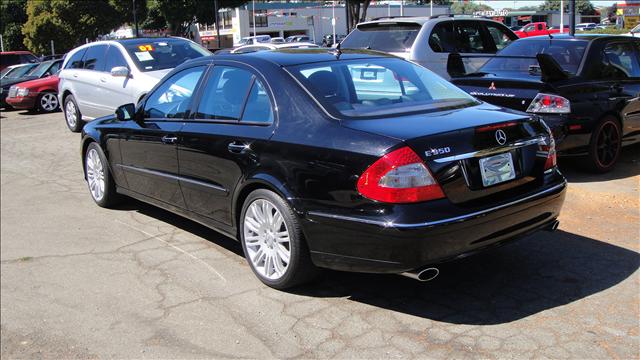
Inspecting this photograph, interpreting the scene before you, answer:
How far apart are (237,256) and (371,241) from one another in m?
1.73

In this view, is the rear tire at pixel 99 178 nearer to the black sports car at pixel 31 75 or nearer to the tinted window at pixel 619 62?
the tinted window at pixel 619 62

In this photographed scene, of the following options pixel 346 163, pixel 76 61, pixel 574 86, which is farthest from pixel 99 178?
pixel 76 61

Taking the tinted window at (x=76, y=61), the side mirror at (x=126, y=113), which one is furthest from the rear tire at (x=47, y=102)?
the side mirror at (x=126, y=113)

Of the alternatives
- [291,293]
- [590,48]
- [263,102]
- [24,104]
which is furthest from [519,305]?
[24,104]

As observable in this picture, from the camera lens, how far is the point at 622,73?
7.19 meters

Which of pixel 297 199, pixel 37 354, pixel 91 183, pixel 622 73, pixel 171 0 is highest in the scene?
pixel 171 0

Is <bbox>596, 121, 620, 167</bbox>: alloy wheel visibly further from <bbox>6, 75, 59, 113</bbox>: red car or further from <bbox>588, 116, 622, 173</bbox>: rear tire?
<bbox>6, 75, 59, 113</bbox>: red car

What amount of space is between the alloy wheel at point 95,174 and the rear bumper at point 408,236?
3422mm

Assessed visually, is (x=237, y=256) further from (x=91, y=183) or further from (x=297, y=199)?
(x=91, y=183)

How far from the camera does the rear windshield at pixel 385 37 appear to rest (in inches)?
352

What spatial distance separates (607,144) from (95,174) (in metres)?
5.66

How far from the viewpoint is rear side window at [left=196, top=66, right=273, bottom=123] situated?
165 inches

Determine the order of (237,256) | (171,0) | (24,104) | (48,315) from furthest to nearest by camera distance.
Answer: (171,0)
(24,104)
(237,256)
(48,315)

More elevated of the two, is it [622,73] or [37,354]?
[622,73]
